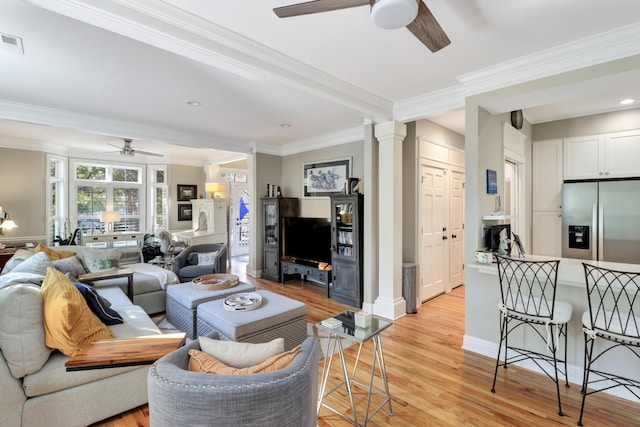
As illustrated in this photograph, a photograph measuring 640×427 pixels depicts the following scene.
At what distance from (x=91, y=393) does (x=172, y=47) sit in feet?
7.74

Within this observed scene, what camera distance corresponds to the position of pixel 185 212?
8.05 m

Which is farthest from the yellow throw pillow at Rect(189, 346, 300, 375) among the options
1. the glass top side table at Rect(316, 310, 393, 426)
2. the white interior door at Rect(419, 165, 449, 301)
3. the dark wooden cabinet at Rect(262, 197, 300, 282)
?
the dark wooden cabinet at Rect(262, 197, 300, 282)

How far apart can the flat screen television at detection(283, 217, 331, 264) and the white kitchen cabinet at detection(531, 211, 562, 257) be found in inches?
124

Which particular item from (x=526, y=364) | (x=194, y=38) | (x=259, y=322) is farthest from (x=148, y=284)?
(x=526, y=364)

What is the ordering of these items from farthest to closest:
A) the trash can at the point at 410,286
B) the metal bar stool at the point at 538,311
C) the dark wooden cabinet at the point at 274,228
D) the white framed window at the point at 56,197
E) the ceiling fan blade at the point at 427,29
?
the white framed window at the point at 56,197 → the dark wooden cabinet at the point at 274,228 → the trash can at the point at 410,286 → the metal bar stool at the point at 538,311 → the ceiling fan blade at the point at 427,29

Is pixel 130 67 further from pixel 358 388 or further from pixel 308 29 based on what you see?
pixel 358 388

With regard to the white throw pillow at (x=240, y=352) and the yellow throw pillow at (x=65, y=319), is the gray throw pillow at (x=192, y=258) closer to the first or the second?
the yellow throw pillow at (x=65, y=319)

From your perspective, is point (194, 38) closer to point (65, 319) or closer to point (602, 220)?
point (65, 319)

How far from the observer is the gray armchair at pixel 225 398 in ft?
3.35

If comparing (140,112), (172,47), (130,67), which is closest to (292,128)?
(140,112)

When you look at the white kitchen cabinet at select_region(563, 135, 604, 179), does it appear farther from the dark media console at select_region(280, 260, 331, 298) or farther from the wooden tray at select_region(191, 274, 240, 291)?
the wooden tray at select_region(191, 274, 240, 291)

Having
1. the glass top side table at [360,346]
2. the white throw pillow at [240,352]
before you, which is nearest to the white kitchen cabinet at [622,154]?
the glass top side table at [360,346]

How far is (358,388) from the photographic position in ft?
7.66

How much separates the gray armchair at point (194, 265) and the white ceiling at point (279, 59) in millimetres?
2163
